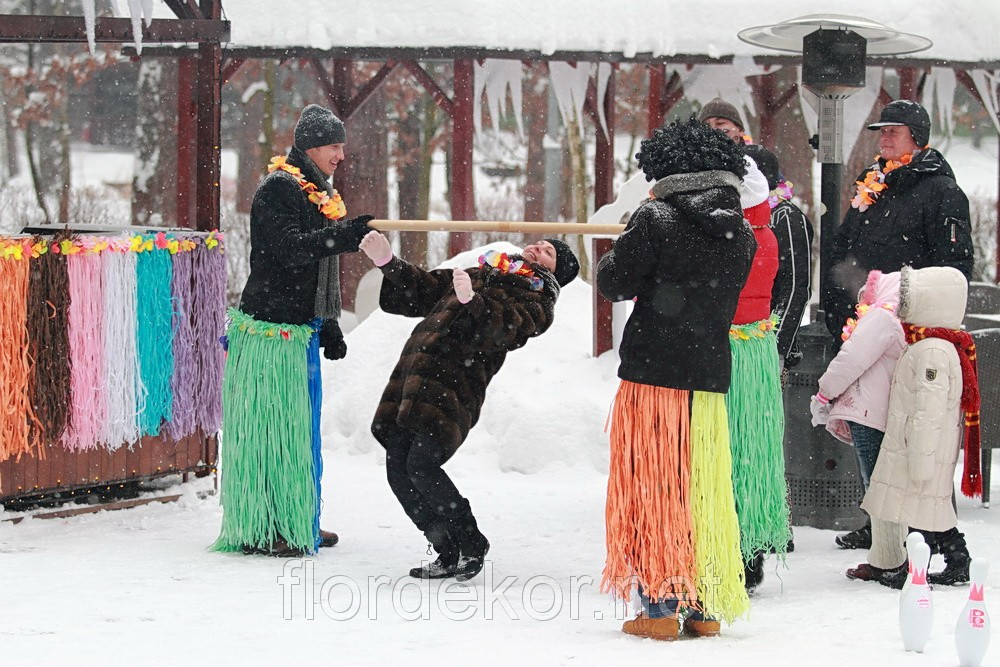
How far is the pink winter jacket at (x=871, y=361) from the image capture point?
4953 mm

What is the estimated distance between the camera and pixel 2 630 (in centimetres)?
409

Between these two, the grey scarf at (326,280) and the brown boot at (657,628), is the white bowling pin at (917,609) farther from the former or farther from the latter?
the grey scarf at (326,280)

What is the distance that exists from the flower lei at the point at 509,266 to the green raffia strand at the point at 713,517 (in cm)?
94

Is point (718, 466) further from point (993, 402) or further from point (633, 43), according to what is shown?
point (633, 43)

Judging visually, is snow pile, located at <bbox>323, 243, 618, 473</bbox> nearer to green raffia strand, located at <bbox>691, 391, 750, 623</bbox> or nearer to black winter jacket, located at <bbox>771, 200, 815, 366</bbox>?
black winter jacket, located at <bbox>771, 200, 815, 366</bbox>

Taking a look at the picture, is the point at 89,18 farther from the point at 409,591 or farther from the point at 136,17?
the point at 409,591

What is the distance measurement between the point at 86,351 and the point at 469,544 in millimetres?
2096

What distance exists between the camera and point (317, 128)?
17.7 ft

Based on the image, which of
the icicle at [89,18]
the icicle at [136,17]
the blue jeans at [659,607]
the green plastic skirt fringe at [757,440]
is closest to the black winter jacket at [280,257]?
the icicle at [136,17]

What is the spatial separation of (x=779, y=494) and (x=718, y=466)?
0.80 m

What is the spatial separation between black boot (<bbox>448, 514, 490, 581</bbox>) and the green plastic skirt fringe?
978 millimetres

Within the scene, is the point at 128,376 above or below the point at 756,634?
above

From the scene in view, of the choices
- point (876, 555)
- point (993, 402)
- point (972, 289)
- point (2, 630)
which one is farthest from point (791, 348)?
point (972, 289)

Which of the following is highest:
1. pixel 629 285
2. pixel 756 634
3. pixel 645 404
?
pixel 629 285
